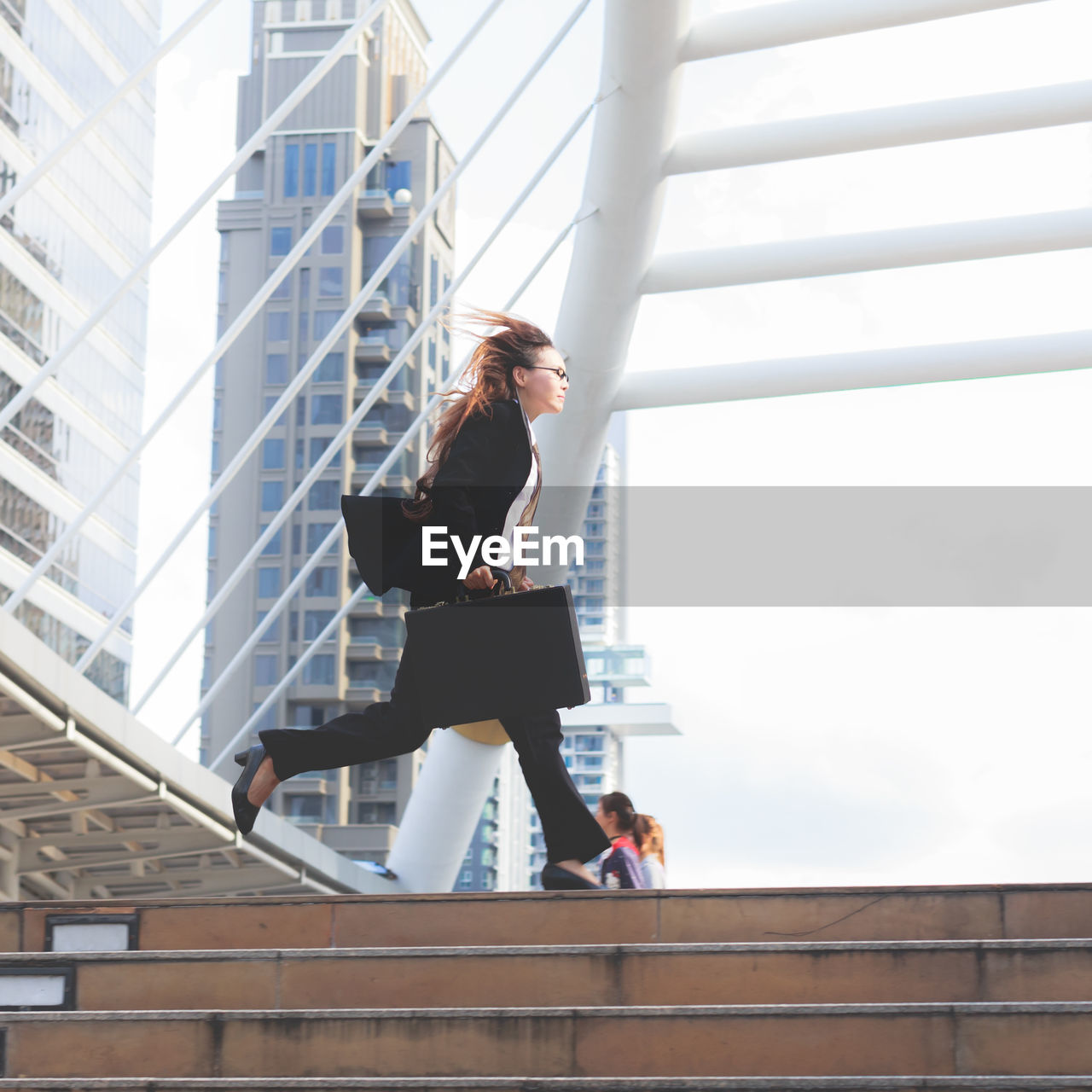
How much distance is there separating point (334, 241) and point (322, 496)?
1112cm

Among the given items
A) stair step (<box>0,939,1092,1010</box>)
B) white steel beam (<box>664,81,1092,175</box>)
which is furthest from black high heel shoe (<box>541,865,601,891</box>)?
white steel beam (<box>664,81,1092,175</box>)

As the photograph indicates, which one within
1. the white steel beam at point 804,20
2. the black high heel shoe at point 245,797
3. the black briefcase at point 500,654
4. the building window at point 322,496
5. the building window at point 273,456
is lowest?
the black high heel shoe at point 245,797

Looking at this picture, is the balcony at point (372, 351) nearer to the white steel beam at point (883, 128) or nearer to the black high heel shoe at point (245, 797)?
the white steel beam at point (883, 128)

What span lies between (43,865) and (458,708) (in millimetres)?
11427

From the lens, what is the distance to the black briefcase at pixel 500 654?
4.98 metres

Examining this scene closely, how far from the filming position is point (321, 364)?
238 feet

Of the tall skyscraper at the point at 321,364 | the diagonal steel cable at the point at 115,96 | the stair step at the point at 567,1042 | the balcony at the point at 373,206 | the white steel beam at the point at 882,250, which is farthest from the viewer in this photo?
the balcony at the point at 373,206

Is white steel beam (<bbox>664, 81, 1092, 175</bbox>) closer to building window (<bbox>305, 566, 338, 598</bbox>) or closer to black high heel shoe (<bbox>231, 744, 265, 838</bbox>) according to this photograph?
black high heel shoe (<bbox>231, 744, 265, 838</bbox>)

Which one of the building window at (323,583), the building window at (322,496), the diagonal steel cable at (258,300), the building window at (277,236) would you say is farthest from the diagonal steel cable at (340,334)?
the building window at (277,236)

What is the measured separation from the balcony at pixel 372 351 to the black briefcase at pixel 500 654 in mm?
69807

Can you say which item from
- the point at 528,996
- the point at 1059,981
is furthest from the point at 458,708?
the point at 1059,981

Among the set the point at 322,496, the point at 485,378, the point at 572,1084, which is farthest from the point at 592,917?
the point at 322,496

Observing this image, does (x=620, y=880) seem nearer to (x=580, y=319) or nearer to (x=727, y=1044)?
(x=727, y=1044)

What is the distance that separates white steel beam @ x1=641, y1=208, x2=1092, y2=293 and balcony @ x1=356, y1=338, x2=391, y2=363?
6122 centimetres
